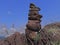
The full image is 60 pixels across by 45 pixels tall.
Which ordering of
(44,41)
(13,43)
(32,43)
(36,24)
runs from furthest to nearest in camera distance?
(13,43) → (44,41) → (32,43) → (36,24)

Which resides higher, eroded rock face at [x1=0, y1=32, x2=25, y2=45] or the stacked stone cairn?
the stacked stone cairn

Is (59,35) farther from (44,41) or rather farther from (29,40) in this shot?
(29,40)

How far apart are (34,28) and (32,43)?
3372 millimetres

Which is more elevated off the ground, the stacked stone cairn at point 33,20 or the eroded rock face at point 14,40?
the stacked stone cairn at point 33,20

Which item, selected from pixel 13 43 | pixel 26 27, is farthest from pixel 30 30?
pixel 13 43

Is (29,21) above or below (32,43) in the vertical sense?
above

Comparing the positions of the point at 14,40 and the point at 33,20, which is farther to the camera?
the point at 14,40

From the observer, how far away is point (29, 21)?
35.8 meters

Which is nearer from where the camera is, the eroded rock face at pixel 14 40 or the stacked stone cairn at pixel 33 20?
the stacked stone cairn at pixel 33 20

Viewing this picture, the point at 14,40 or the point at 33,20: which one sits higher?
the point at 33,20

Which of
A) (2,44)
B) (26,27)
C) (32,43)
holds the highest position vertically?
(26,27)

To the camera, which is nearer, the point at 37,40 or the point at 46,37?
the point at 37,40

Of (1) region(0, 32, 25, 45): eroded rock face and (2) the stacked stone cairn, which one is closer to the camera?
(2) the stacked stone cairn

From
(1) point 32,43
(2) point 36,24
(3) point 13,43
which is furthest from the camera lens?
(3) point 13,43
